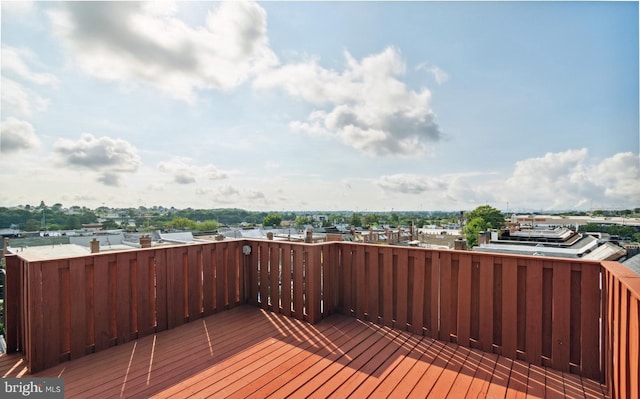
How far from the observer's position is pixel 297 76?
743 centimetres

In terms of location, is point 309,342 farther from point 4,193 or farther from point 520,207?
point 520,207

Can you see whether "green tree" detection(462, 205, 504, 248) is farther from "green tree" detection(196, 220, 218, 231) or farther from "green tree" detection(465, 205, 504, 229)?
"green tree" detection(196, 220, 218, 231)

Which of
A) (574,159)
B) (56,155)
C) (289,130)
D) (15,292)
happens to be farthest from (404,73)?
(574,159)

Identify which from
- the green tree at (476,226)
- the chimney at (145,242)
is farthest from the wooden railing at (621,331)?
the green tree at (476,226)

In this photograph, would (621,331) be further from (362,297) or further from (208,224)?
(208,224)

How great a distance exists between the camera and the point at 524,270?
2.40 m

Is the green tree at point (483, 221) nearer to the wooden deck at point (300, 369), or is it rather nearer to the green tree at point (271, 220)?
the green tree at point (271, 220)

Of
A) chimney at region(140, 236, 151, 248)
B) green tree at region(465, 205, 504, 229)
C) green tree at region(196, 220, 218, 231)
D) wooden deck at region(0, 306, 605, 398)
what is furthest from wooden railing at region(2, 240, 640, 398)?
green tree at region(465, 205, 504, 229)

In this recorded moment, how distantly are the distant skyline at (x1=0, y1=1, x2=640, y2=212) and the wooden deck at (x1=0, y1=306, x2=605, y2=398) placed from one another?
184 inches

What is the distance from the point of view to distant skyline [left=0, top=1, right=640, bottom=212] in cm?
517

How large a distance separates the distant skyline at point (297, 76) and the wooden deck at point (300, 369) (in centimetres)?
467

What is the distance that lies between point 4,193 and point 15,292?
13.4ft

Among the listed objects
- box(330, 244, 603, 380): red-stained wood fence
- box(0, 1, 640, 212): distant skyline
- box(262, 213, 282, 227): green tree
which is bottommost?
box(262, 213, 282, 227): green tree

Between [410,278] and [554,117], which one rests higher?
[554,117]
